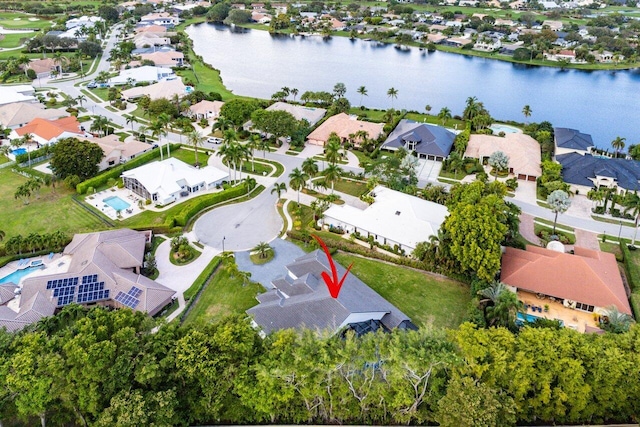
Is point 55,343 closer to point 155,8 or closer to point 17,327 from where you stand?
point 17,327

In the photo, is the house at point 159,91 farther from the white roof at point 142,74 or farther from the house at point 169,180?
the house at point 169,180

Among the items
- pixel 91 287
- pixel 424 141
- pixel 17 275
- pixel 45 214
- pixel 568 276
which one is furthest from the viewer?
pixel 424 141

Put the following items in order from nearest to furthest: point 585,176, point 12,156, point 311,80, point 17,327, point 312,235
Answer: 1. point 17,327
2. point 312,235
3. point 585,176
4. point 12,156
5. point 311,80

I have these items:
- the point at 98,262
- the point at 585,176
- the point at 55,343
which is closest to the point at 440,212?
the point at 585,176

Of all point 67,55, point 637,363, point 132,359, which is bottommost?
point 67,55

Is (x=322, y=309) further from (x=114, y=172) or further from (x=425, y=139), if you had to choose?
(x=425, y=139)

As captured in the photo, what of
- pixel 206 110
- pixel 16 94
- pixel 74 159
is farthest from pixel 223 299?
pixel 16 94

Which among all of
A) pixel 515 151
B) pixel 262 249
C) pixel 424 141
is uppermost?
pixel 515 151

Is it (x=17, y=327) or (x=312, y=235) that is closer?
(x=17, y=327)
